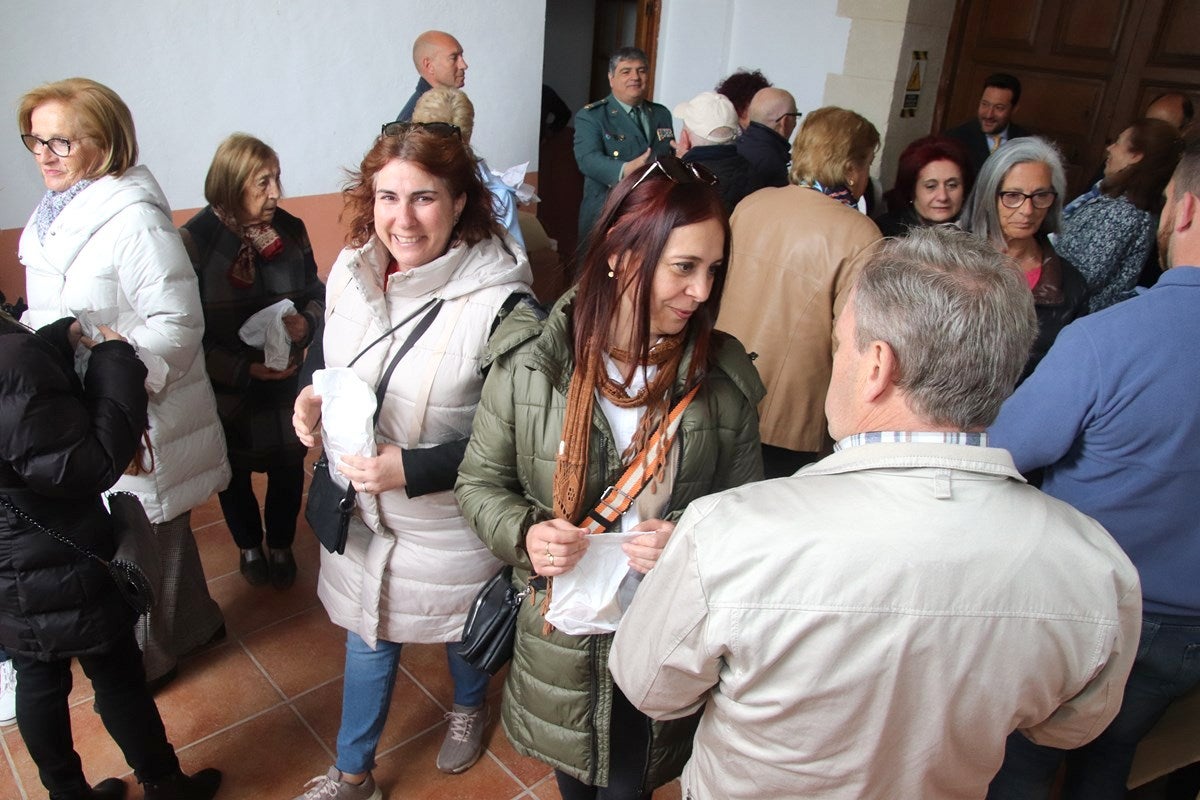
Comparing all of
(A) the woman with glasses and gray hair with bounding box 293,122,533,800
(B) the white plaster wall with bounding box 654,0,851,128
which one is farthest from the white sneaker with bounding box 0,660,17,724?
(B) the white plaster wall with bounding box 654,0,851,128

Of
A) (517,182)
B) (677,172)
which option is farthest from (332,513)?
(517,182)

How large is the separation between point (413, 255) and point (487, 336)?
0.86 feet

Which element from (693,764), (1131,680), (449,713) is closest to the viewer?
(693,764)

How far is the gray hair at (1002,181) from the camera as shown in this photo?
2.85m

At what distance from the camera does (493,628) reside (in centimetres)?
199

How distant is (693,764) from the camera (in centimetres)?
155

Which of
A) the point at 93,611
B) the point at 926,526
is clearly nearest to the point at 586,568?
the point at 926,526

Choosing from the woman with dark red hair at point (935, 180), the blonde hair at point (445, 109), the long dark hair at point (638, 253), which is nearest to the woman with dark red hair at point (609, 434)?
the long dark hair at point (638, 253)

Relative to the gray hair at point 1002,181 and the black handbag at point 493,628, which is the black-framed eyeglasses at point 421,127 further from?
the gray hair at point 1002,181

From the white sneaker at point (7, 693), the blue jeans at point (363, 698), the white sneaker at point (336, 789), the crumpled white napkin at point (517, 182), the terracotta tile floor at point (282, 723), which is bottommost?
the terracotta tile floor at point (282, 723)

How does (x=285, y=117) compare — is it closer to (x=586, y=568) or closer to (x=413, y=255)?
(x=413, y=255)

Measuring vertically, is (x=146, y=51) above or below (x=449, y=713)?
above

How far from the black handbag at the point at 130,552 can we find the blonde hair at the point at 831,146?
2.39 m

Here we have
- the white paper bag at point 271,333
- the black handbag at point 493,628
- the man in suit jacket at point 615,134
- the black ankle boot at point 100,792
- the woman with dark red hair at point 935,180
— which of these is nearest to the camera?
the black handbag at point 493,628
